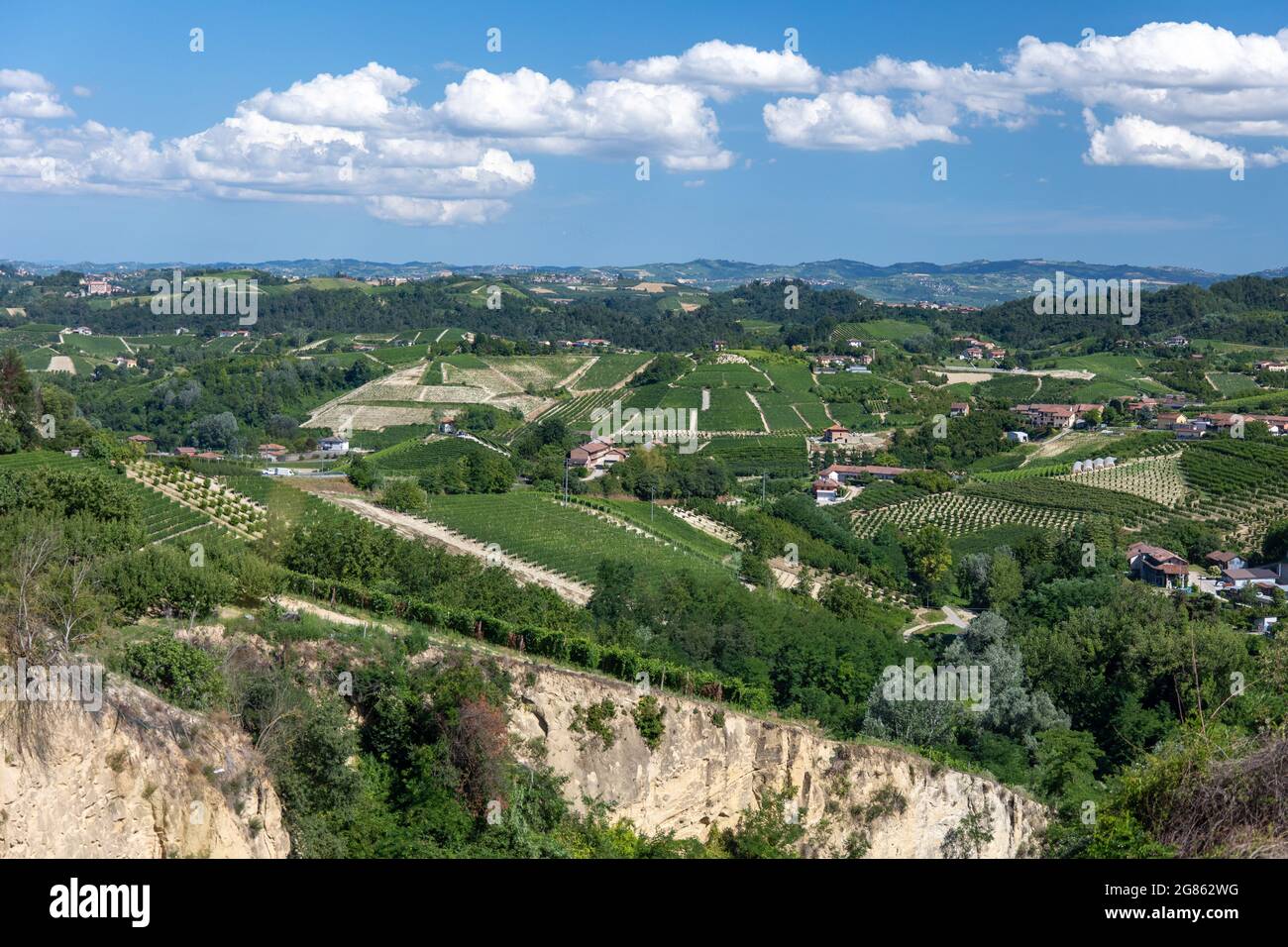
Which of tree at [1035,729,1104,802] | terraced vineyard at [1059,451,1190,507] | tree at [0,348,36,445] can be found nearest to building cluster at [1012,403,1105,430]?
terraced vineyard at [1059,451,1190,507]

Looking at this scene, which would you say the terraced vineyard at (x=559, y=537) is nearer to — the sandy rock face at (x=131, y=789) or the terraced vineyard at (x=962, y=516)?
the terraced vineyard at (x=962, y=516)

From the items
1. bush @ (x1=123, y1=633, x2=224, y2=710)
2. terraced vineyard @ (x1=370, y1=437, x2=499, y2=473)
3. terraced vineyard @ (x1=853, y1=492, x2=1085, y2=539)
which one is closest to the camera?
bush @ (x1=123, y1=633, x2=224, y2=710)

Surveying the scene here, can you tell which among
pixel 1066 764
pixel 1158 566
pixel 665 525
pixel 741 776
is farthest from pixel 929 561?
pixel 741 776

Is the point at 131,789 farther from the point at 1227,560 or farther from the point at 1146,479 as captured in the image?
the point at 1146,479

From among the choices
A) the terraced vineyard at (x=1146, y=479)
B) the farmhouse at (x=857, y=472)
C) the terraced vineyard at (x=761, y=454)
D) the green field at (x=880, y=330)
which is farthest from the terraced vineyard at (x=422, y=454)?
the green field at (x=880, y=330)

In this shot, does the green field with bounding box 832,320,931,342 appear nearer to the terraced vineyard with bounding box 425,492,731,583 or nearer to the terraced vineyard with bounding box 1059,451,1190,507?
the terraced vineyard with bounding box 1059,451,1190,507
